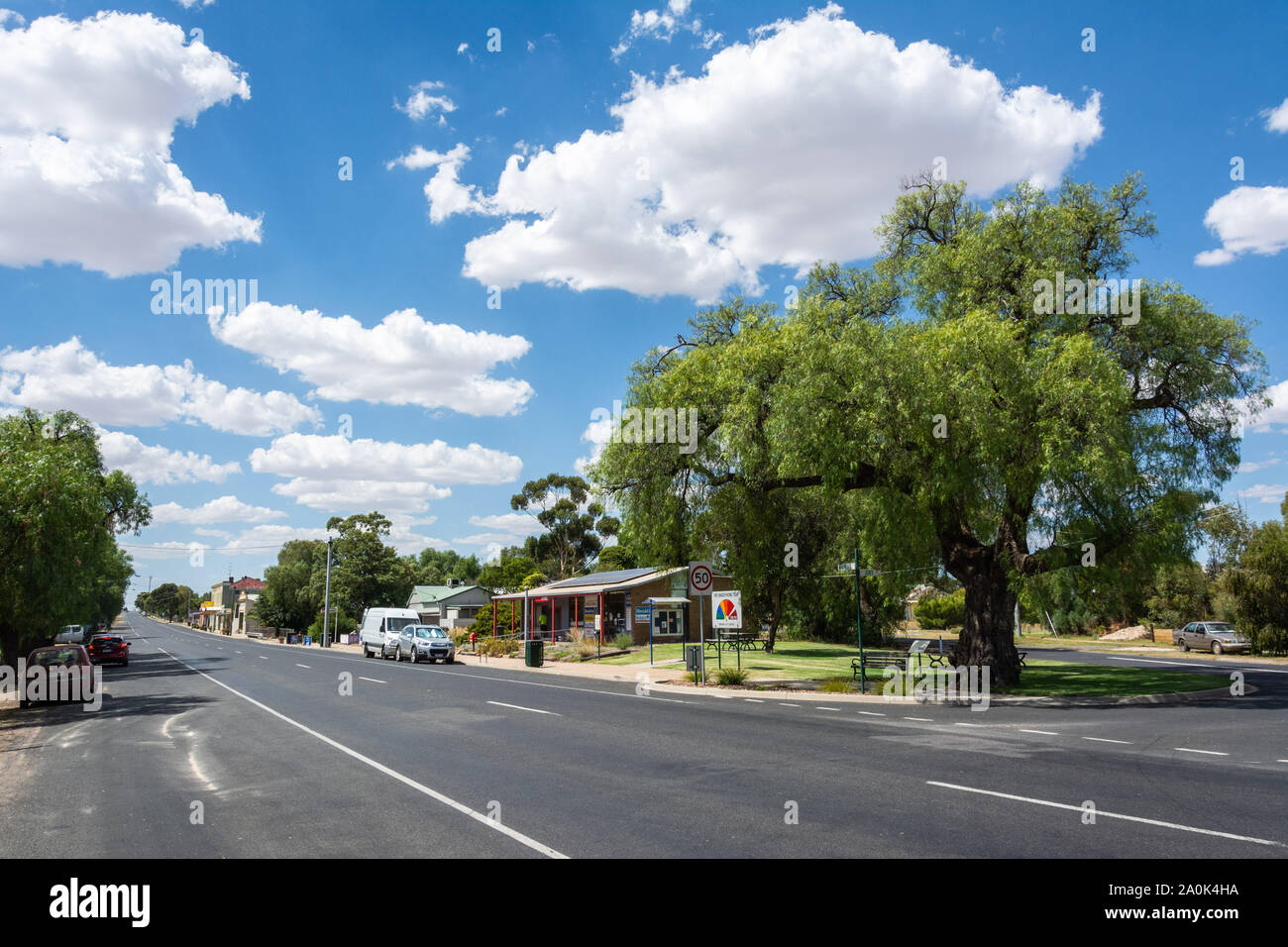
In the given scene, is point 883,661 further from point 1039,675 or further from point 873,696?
point 1039,675

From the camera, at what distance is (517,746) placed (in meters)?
12.1

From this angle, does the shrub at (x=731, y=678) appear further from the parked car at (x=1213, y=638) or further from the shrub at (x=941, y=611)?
the shrub at (x=941, y=611)

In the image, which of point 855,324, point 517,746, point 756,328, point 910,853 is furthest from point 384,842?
point 756,328

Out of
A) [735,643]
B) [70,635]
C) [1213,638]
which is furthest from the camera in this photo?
[70,635]

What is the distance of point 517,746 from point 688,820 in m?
5.26

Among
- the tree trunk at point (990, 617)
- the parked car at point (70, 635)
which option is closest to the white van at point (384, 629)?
the parked car at point (70, 635)

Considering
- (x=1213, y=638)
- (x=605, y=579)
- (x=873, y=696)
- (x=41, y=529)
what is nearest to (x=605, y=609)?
(x=605, y=579)

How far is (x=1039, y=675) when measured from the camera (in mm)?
25188

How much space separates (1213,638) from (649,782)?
40362 mm

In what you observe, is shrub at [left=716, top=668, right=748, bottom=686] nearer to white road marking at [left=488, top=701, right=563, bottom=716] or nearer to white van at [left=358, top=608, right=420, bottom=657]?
white road marking at [left=488, top=701, right=563, bottom=716]

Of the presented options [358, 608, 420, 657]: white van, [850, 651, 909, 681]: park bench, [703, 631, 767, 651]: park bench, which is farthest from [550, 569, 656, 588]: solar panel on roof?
[850, 651, 909, 681]: park bench

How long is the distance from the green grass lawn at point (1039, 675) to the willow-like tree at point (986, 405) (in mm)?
2208

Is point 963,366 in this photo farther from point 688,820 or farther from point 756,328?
point 688,820

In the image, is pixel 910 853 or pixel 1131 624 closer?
pixel 910 853
